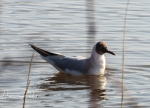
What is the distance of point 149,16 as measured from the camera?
13.3 metres

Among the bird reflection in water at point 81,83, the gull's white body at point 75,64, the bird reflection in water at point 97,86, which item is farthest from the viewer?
the gull's white body at point 75,64

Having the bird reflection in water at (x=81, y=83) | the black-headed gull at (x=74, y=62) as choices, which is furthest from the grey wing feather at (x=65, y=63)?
the bird reflection in water at (x=81, y=83)

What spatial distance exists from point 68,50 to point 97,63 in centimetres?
98

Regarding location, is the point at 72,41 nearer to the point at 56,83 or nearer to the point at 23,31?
the point at 23,31

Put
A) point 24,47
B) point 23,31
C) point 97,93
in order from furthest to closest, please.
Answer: point 23,31, point 24,47, point 97,93

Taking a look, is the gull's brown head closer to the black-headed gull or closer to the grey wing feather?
the black-headed gull

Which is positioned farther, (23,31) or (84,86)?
(23,31)

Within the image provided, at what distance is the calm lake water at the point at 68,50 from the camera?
811 centimetres

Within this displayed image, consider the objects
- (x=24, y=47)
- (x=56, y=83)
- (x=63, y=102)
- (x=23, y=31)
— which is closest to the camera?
(x=63, y=102)

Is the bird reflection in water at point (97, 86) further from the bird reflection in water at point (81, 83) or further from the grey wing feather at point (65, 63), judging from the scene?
the grey wing feather at point (65, 63)

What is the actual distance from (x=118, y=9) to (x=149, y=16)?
89 centimetres

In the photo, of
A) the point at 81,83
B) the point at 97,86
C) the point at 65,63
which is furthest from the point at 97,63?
the point at 97,86

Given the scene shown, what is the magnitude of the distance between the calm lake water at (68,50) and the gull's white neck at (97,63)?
104mm

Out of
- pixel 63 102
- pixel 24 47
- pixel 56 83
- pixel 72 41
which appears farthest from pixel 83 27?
pixel 63 102
